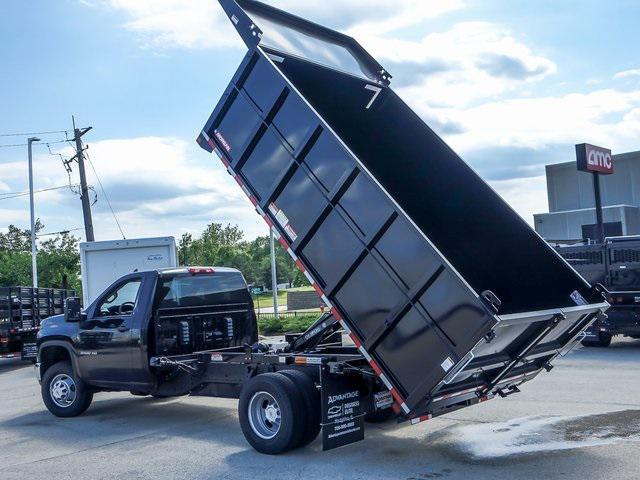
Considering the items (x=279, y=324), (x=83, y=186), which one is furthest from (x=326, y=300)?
(x=83, y=186)

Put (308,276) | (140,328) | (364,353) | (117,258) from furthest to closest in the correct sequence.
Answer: (117,258) → (140,328) → (308,276) → (364,353)

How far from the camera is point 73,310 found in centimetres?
1039

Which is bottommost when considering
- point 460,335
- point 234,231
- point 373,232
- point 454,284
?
point 460,335

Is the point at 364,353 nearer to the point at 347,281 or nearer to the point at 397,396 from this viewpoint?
the point at 397,396

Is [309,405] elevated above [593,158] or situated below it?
below

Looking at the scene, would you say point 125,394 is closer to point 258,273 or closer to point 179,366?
point 179,366

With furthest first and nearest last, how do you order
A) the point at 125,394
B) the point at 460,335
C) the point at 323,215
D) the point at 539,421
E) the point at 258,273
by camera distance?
the point at 258,273 < the point at 125,394 < the point at 539,421 < the point at 323,215 < the point at 460,335

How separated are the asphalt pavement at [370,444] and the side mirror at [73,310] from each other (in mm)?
1429

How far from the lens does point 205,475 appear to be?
7.31 meters

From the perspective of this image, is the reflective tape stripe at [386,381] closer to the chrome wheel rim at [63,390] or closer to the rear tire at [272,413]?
the rear tire at [272,413]

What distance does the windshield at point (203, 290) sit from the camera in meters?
10.1

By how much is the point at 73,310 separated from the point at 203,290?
5.79ft

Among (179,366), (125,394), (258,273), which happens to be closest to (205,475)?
(179,366)

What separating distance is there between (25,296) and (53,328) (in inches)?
363
